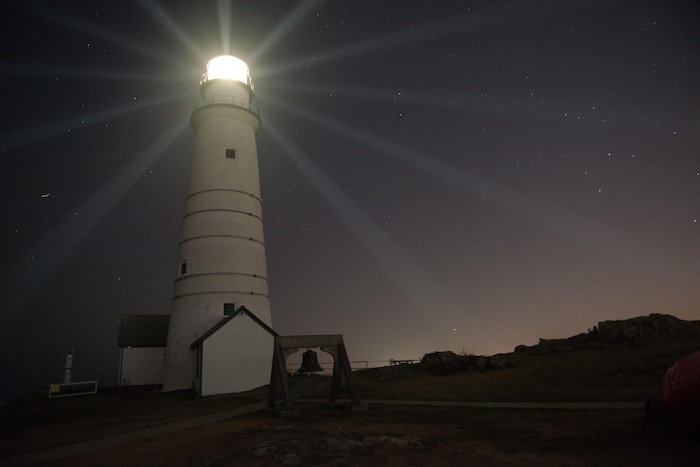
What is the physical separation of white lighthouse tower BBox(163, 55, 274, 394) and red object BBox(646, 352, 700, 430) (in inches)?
735

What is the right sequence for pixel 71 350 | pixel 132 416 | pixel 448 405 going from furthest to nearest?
pixel 71 350
pixel 132 416
pixel 448 405

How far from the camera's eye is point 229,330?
22328mm

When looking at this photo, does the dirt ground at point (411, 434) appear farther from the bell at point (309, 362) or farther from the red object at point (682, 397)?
the bell at point (309, 362)

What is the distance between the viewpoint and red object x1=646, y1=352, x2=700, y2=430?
6.58 metres

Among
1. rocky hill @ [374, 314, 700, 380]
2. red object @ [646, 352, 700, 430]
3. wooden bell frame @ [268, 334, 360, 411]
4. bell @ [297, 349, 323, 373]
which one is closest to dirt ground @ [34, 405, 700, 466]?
red object @ [646, 352, 700, 430]

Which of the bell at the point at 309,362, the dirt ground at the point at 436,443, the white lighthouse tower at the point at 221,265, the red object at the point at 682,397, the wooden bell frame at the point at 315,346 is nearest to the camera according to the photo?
the dirt ground at the point at 436,443

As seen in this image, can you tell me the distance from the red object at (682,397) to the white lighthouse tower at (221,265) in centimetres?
1866

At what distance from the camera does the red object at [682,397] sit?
6578mm

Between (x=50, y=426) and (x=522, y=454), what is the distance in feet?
44.7

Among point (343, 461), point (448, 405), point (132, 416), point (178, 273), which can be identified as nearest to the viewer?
point (343, 461)

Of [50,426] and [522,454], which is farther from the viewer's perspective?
[50,426]

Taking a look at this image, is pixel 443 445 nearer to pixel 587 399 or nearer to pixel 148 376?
pixel 587 399

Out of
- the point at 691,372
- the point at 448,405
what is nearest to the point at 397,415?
the point at 448,405

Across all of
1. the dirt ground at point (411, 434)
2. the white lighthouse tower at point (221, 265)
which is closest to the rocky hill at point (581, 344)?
the dirt ground at point (411, 434)
